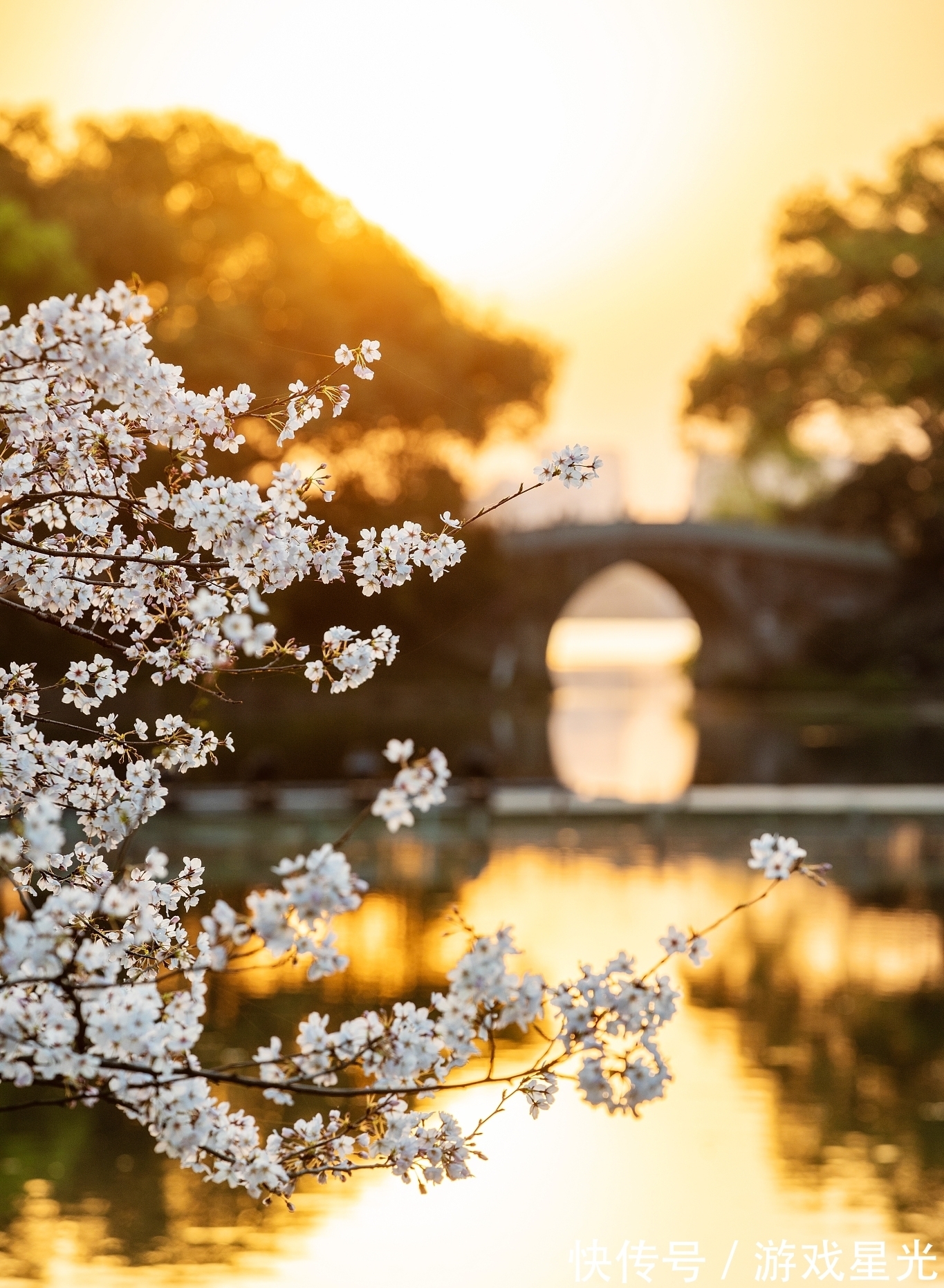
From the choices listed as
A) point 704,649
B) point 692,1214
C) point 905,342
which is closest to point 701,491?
point 704,649

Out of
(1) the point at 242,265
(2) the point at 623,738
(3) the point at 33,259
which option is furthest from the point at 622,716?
(3) the point at 33,259

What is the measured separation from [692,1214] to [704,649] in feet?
187

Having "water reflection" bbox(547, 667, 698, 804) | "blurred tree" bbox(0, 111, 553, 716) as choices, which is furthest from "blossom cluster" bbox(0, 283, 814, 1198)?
"blurred tree" bbox(0, 111, 553, 716)

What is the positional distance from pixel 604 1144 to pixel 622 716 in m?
38.7

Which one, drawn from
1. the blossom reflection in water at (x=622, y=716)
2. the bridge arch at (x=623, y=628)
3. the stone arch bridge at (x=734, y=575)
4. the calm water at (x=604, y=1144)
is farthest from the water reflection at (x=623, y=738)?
the bridge arch at (x=623, y=628)

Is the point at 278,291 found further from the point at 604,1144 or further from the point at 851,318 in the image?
the point at 604,1144

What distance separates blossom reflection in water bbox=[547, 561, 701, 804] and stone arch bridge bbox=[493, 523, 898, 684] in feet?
4.29

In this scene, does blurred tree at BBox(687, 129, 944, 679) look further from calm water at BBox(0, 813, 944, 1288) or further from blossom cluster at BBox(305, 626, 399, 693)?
blossom cluster at BBox(305, 626, 399, 693)

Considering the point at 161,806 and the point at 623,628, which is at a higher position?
the point at 623,628

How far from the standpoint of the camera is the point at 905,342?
55.8 metres

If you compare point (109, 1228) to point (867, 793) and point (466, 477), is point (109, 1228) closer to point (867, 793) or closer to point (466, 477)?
point (867, 793)

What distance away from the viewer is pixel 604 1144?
1116 centimetres

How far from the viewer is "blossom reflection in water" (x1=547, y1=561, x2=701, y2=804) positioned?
30.4 metres

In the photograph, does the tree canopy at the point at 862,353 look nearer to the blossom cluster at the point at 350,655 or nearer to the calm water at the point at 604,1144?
the calm water at the point at 604,1144
